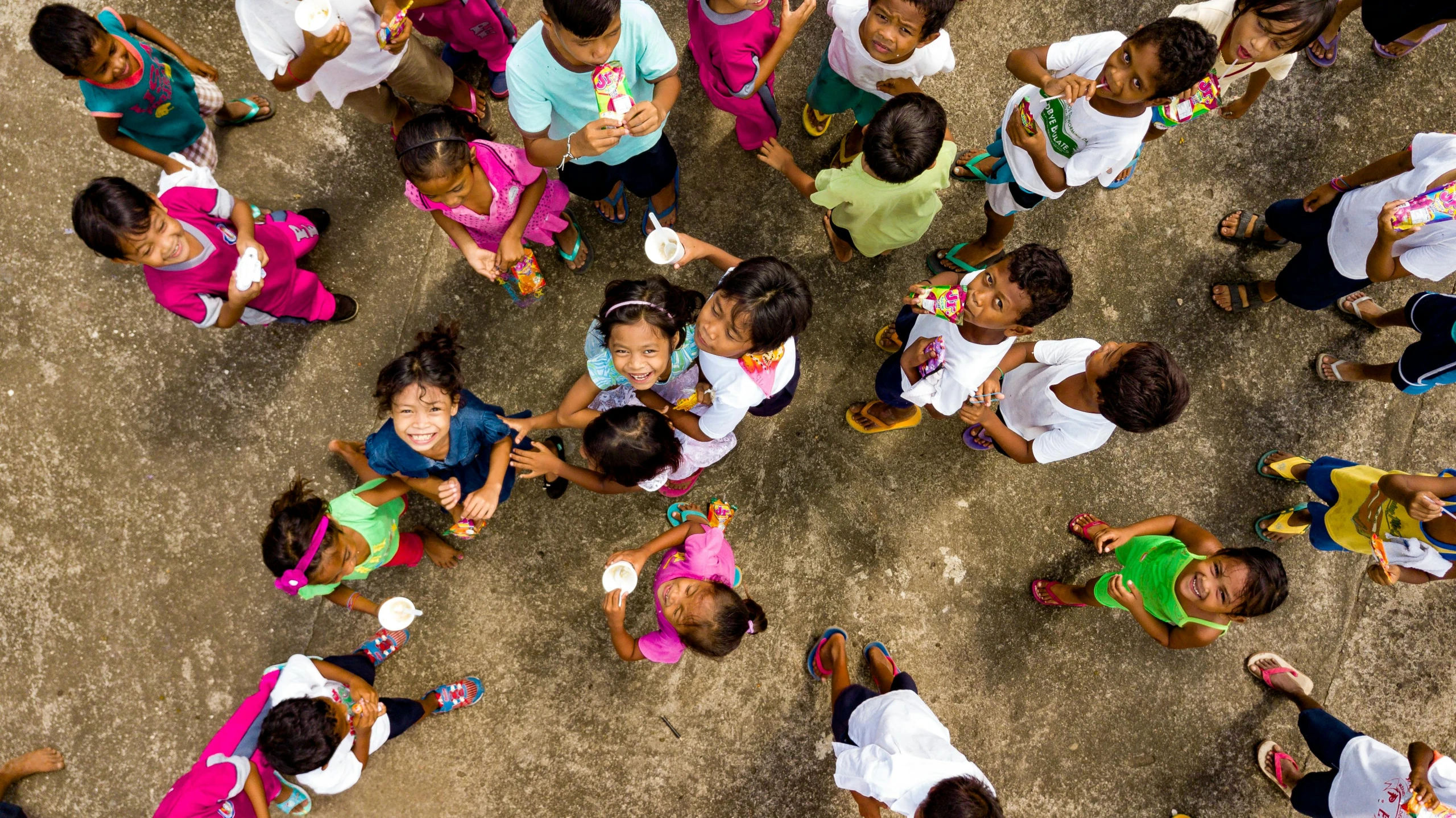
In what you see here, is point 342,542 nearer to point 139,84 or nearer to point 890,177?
point 139,84

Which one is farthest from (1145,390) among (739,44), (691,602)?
(739,44)

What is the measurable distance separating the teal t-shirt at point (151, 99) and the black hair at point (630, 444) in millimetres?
2377

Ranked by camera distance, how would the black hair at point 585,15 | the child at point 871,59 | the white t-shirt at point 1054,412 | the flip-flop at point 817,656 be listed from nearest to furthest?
the black hair at point 585,15
the child at point 871,59
the white t-shirt at point 1054,412
the flip-flop at point 817,656

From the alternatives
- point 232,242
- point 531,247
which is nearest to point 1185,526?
point 531,247

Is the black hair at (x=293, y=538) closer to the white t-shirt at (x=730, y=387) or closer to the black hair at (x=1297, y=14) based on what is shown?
the white t-shirt at (x=730, y=387)

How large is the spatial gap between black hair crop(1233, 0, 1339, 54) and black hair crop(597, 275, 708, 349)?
2565mm

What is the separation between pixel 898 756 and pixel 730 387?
1.63 meters

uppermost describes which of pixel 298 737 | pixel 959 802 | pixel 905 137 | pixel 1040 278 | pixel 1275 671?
pixel 905 137

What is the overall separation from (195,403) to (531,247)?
189 cm

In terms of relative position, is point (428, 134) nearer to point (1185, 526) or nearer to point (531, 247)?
point (531, 247)

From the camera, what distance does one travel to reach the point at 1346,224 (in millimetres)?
3369

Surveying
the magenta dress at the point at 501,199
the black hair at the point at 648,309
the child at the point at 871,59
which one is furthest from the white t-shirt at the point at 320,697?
the child at the point at 871,59

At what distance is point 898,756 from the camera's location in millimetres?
2881

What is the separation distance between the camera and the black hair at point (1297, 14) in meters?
2.75
